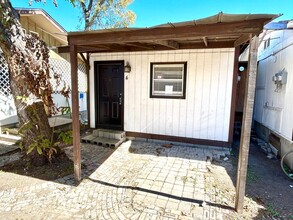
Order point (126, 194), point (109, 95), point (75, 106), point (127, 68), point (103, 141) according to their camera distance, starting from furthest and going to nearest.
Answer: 1. point (109, 95)
2. point (127, 68)
3. point (103, 141)
4. point (75, 106)
5. point (126, 194)

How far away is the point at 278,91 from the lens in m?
4.75

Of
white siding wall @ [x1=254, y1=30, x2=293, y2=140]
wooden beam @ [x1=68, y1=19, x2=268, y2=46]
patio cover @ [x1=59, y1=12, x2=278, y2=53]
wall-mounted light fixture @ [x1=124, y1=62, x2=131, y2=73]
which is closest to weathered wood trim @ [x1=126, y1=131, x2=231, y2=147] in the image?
white siding wall @ [x1=254, y1=30, x2=293, y2=140]

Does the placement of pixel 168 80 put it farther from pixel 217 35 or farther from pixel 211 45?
pixel 217 35

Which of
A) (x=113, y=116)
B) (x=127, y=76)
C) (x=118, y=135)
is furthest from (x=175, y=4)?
(x=118, y=135)

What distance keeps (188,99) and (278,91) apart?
227 cm

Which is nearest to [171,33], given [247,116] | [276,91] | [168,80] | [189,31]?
[189,31]

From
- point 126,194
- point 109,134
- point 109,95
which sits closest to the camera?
point 126,194

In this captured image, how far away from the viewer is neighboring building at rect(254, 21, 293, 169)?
4031 mm

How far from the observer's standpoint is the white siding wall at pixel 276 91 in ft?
13.6

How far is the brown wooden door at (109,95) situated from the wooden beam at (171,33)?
266 cm

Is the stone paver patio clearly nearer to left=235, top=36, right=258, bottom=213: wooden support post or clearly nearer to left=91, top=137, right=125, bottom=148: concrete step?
left=235, top=36, right=258, bottom=213: wooden support post

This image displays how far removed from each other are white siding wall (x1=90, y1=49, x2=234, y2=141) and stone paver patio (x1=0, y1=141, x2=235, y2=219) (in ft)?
3.87

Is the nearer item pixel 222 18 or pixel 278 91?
pixel 222 18

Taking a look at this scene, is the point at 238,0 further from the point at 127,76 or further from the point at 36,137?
the point at 36,137
